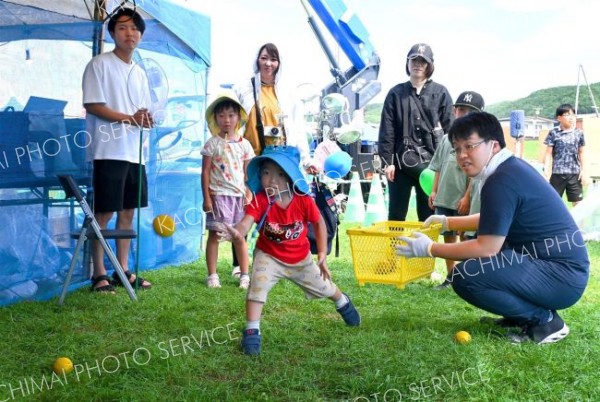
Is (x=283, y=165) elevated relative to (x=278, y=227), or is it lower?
elevated

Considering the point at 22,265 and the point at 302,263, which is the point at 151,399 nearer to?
the point at 302,263

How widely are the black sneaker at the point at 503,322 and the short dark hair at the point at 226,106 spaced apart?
211cm

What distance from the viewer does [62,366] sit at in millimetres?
2635

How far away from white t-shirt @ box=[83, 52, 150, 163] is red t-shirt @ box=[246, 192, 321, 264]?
4.60 ft

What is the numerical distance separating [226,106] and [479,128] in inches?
77.1

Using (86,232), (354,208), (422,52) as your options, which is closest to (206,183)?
(86,232)

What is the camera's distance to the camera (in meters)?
4.46

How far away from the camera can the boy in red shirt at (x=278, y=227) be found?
3.03 m

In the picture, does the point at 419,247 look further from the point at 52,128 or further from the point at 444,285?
the point at 52,128

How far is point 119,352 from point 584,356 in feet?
6.72

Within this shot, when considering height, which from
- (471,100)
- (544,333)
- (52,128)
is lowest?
(544,333)

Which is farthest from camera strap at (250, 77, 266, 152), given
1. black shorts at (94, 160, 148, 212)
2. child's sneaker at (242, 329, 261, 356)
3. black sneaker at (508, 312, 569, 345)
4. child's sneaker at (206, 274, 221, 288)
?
black sneaker at (508, 312, 569, 345)

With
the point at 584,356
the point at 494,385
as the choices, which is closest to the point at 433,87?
the point at 584,356

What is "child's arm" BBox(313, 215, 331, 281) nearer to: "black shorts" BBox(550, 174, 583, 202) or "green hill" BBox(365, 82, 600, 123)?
"black shorts" BBox(550, 174, 583, 202)
